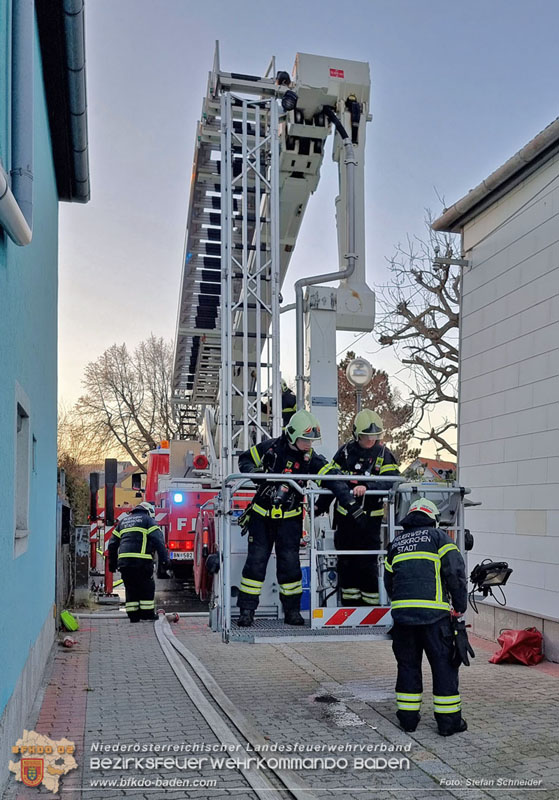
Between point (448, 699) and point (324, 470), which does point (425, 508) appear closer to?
point (324, 470)

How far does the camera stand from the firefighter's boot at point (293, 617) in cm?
586

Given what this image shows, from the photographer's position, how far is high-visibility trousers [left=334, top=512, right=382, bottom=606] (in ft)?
19.9

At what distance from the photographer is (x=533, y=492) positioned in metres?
7.83

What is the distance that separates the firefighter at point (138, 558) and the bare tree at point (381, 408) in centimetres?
1366

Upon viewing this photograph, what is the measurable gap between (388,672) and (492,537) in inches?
92.3

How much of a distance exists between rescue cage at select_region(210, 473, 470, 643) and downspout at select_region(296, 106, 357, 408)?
2.46 m

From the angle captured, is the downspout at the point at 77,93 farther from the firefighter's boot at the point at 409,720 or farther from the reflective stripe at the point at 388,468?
the firefighter's boot at the point at 409,720

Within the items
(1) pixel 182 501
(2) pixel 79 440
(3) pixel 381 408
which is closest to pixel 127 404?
(2) pixel 79 440

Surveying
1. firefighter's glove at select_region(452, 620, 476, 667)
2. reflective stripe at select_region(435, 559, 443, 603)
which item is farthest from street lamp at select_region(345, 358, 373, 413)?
firefighter's glove at select_region(452, 620, 476, 667)

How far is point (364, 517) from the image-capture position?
20.1ft

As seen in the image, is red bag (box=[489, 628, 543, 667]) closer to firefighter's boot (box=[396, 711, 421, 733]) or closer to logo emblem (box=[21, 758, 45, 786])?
firefighter's boot (box=[396, 711, 421, 733])

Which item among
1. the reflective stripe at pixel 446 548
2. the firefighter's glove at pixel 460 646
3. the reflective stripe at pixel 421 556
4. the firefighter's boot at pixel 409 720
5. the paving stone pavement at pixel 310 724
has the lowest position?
the paving stone pavement at pixel 310 724

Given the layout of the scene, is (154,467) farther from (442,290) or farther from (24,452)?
(24,452)

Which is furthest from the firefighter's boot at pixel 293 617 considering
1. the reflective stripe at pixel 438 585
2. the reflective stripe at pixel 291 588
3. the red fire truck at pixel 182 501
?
the red fire truck at pixel 182 501
